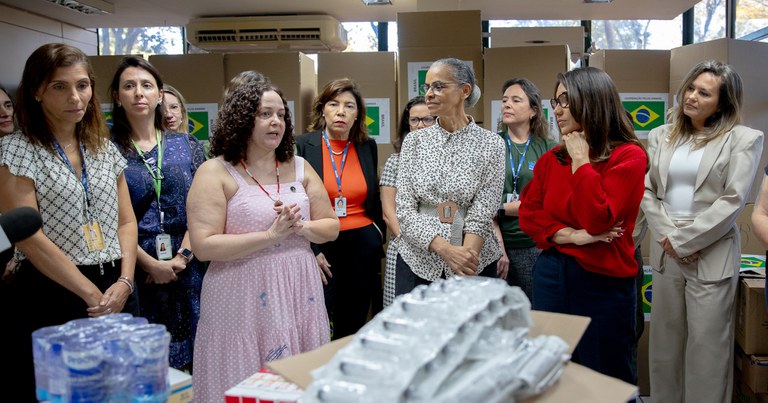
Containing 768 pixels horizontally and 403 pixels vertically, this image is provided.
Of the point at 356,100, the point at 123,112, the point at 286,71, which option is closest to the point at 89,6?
the point at 286,71

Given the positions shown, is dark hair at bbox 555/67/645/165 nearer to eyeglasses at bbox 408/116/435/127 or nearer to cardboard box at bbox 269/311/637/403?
cardboard box at bbox 269/311/637/403

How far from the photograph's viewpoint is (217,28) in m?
4.48

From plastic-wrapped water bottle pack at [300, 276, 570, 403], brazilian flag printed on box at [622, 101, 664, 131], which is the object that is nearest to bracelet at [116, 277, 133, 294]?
plastic-wrapped water bottle pack at [300, 276, 570, 403]

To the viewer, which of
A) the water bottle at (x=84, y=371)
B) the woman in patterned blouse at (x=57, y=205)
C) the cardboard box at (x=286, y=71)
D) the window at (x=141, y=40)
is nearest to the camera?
the water bottle at (x=84, y=371)

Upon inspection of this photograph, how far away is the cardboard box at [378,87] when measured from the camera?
3783mm

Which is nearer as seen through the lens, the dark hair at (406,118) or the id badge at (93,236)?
the id badge at (93,236)

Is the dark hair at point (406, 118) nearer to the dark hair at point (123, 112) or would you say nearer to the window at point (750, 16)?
the dark hair at point (123, 112)

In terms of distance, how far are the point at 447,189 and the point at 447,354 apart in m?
1.48

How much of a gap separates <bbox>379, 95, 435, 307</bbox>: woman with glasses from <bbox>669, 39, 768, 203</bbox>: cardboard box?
5.32ft

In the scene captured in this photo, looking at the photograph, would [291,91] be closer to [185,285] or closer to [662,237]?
[185,285]

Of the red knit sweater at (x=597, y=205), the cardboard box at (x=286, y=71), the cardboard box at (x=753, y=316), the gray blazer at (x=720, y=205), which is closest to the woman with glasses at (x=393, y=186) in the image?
the red knit sweater at (x=597, y=205)

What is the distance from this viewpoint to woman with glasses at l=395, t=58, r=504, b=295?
2.29 m

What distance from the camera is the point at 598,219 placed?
76.2 inches

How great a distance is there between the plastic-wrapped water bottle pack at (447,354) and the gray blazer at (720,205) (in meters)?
1.86
